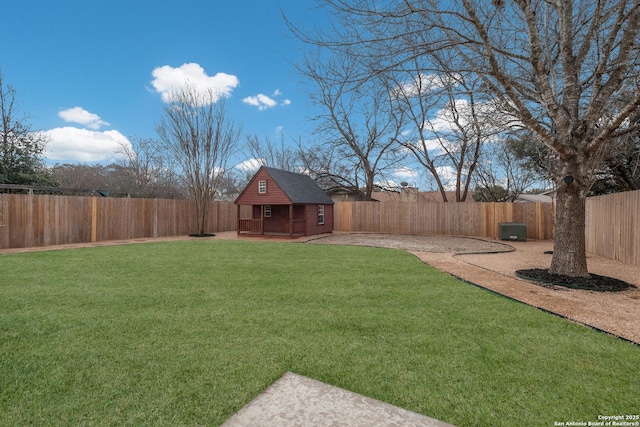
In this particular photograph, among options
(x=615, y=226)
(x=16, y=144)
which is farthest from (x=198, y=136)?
(x=615, y=226)

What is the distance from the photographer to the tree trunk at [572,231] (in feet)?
18.9

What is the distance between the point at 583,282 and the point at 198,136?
52.6 ft

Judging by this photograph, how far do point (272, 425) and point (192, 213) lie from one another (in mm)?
15960

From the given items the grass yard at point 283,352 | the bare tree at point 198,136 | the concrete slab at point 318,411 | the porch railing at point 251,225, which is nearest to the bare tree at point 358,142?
the bare tree at point 198,136

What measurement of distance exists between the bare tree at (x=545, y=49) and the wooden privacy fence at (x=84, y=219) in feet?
36.8

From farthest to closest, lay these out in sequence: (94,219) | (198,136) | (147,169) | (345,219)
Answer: (147,169) < (345,219) < (198,136) < (94,219)

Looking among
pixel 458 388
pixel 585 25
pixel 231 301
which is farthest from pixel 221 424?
pixel 585 25

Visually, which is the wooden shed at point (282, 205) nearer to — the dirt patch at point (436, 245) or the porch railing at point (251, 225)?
the porch railing at point (251, 225)

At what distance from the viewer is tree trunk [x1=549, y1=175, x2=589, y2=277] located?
5.77 meters

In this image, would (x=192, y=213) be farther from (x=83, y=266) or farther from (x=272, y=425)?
(x=272, y=425)

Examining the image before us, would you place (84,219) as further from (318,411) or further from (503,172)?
(503,172)

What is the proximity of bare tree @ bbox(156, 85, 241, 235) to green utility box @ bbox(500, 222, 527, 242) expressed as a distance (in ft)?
46.5

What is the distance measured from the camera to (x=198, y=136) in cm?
1583

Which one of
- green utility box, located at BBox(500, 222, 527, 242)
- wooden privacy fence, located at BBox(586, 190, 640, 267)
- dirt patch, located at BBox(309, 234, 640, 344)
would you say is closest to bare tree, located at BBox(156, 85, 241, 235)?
dirt patch, located at BBox(309, 234, 640, 344)
